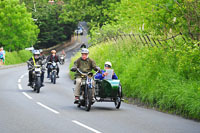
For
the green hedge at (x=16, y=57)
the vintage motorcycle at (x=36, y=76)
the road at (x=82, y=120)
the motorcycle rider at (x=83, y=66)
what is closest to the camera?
the road at (x=82, y=120)

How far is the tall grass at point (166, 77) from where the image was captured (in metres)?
13.5

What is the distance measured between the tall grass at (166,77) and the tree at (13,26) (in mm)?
43630

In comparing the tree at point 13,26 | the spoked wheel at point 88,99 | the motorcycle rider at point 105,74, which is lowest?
the spoked wheel at point 88,99

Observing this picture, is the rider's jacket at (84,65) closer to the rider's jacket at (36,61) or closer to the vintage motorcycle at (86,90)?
the vintage motorcycle at (86,90)

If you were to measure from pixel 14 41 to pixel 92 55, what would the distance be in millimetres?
36286

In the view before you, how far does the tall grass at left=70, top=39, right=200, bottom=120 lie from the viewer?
13.5 metres

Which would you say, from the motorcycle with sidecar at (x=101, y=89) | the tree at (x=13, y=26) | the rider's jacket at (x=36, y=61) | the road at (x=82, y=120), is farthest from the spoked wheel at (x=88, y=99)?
the tree at (x=13, y=26)

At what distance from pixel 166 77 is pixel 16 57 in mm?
49003

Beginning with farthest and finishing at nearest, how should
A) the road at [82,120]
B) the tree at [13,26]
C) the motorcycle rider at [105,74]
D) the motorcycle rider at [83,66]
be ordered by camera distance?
the tree at [13,26], the motorcycle rider at [105,74], the motorcycle rider at [83,66], the road at [82,120]

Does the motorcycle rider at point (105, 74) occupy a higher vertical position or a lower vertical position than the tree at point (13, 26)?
lower

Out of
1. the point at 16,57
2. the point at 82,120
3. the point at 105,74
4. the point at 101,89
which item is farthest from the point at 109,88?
the point at 16,57

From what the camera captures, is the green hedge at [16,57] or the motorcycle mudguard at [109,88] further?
the green hedge at [16,57]

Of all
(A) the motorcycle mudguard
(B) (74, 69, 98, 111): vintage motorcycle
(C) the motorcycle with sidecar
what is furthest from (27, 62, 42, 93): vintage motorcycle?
(A) the motorcycle mudguard

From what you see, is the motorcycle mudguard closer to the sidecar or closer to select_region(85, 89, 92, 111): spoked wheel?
the sidecar
